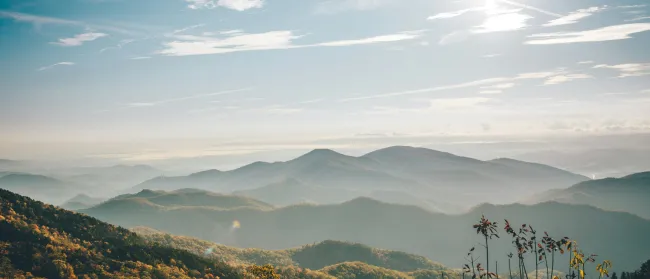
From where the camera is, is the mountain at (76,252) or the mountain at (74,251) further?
the mountain at (74,251)

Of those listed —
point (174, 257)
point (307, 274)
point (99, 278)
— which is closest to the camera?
point (99, 278)

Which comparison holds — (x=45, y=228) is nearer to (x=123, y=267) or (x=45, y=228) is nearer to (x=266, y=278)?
(x=123, y=267)

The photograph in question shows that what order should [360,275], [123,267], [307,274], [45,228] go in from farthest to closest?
1. [360,275]
2. [307,274]
3. [45,228]
4. [123,267]

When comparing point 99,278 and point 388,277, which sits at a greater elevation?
point 99,278

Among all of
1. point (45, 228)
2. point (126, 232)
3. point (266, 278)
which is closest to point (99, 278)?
point (45, 228)

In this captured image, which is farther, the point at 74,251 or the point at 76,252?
the point at 76,252

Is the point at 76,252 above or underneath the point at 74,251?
underneath

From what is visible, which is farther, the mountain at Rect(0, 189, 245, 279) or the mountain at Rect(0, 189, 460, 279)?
the mountain at Rect(0, 189, 245, 279)

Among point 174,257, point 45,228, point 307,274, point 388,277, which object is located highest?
point 45,228
